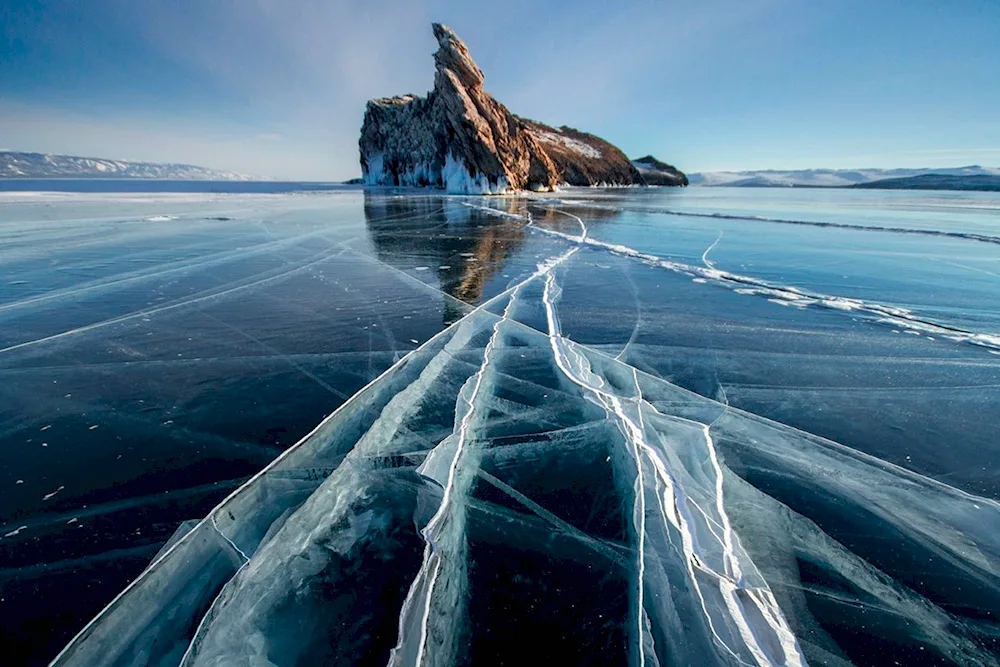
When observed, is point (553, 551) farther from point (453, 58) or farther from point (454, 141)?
point (453, 58)

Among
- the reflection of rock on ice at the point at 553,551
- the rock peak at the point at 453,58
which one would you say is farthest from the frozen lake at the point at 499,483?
the rock peak at the point at 453,58

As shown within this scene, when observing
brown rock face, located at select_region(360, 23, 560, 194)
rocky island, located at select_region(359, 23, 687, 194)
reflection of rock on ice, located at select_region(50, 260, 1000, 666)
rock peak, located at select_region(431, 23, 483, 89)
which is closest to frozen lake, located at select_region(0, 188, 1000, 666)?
reflection of rock on ice, located at select_region(50, 260, 1000, 666)

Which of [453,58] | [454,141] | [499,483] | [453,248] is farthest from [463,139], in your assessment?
[499,483]

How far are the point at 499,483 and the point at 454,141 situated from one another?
51.1 m

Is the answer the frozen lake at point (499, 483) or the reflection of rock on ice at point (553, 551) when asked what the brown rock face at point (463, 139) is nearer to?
the frozen lake at point (499, 483)

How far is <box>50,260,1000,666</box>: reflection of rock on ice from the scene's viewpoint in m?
1.51

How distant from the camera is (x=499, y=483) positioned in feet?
7.54

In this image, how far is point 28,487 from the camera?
229 centimetres

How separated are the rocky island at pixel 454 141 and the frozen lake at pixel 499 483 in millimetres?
45386

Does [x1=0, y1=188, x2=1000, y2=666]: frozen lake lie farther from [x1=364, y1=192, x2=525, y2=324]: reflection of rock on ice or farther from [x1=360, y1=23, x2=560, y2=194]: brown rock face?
[x1=360, y1=23, x2=560, y2=194]: brown rock face

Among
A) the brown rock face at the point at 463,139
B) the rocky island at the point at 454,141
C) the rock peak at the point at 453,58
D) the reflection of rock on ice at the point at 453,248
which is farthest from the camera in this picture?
the rock peak at the point at 453,58

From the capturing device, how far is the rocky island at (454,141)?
4591 centimetres

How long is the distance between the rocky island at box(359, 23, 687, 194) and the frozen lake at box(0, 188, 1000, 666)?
149 feet

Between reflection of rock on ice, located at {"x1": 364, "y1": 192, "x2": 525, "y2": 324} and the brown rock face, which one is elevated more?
the brown rock face
